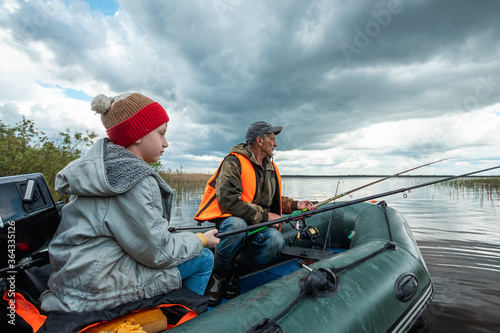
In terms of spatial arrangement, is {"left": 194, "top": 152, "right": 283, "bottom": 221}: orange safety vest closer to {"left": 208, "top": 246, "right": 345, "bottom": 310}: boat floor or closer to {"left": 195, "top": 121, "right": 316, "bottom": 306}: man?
{"left": 195, "top": 121, "right": 316, "bottom": 306}: man

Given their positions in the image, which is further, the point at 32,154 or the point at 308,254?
the point at 32,154

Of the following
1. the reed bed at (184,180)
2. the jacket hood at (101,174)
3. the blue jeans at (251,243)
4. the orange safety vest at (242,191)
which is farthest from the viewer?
the reed bed at (184,180)

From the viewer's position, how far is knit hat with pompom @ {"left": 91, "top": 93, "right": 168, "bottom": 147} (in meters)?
1.31

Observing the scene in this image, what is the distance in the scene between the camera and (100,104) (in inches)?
51.6

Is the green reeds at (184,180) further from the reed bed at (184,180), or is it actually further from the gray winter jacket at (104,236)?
the gray winter jacket at (104,236)

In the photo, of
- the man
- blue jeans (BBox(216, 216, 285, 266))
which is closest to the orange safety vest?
the man

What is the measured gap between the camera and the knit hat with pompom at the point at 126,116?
1.31 m

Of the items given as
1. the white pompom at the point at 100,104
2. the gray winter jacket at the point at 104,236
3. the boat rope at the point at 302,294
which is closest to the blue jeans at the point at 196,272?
the gray winter jacket at the point at 104,236

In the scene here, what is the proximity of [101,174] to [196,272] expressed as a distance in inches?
28.5

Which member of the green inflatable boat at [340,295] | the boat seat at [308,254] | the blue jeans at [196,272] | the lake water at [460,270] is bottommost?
the lake water at [460,270]

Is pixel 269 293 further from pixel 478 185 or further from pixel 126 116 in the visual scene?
pixel 478 185

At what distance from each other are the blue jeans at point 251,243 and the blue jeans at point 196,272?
2.28 ft

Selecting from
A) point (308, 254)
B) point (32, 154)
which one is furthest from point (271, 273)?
point (32, 154)

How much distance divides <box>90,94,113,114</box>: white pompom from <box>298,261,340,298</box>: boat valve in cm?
137
